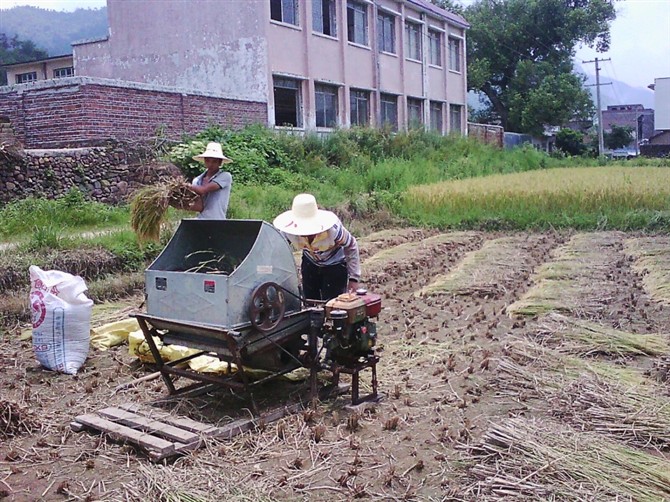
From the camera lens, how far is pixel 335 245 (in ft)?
17.6

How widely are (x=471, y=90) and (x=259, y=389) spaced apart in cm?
3943

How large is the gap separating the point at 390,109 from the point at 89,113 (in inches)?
588

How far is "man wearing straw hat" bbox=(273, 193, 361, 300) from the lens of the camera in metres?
5.05

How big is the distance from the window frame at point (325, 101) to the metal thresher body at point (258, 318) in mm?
17813

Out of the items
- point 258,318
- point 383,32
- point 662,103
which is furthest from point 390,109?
point 662,103

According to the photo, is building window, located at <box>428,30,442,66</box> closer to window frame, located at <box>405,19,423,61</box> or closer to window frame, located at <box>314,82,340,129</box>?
window frame, located at <box>405,19,423,61</box>

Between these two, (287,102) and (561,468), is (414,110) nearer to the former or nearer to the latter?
(287,102)

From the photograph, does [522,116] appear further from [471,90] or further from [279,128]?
[279,128]

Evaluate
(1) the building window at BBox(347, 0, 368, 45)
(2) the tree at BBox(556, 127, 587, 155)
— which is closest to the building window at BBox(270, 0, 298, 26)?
(1) the building window at BBox(347, 0, 368, 45)

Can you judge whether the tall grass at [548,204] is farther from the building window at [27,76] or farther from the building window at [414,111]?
the building window at [27,76]

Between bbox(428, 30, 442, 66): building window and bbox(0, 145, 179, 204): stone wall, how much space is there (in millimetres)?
18937

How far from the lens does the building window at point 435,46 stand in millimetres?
30609

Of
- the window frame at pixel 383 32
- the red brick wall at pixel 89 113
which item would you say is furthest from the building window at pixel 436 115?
the red brick wall at pixel 89 113

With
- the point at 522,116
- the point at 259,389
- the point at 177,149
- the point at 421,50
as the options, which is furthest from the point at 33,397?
the point at 522,116
